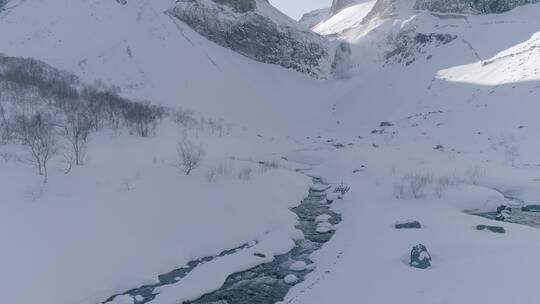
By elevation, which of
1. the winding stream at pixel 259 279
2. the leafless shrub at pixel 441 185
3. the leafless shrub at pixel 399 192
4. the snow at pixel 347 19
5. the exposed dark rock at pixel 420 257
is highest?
the snow at pixel 347 19

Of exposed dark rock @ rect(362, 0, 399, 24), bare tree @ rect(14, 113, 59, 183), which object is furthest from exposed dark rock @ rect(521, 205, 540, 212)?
exposed dark rock @ rect(362, 0, 399, 24)

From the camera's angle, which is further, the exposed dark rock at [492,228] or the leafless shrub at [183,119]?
the leafless shrub at [183,119]

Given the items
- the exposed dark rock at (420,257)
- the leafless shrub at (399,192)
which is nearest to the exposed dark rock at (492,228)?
the exposed dark rock at (420,257)

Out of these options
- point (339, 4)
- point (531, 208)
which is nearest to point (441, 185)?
point (531, 208)

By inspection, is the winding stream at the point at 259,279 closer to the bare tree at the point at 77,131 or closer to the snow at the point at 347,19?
the bare tree at the point at 77,131

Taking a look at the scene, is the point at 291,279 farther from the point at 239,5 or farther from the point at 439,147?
the point at 239,5

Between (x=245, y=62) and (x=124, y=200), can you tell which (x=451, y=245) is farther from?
(x=245, y=62)
